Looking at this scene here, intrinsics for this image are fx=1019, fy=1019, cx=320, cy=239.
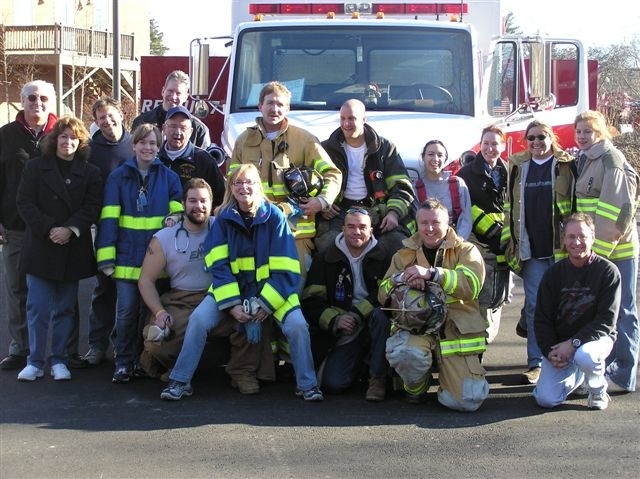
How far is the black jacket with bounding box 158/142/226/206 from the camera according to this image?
7.82 m

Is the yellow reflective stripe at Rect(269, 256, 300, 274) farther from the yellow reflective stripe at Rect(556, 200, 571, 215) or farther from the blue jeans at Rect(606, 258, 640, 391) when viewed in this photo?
the blue jeans at Rect(606, 258, 640, 391)

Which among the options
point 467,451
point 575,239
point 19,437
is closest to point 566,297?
point 575,239

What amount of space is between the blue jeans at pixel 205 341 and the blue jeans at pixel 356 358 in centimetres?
21

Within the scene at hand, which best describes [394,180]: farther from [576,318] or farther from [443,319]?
[576,318]

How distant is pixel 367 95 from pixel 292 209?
2.02 meters

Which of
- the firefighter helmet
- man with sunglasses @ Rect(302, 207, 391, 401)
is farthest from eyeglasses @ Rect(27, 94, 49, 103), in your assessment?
the firefighter helmet

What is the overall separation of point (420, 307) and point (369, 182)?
4.42 ft

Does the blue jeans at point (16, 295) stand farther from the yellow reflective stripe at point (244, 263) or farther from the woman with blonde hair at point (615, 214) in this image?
the woman with blonde hair at point (615, 214)

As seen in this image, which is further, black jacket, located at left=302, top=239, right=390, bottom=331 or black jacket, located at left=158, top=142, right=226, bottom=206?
black jacket, located at left=158, top=142, right=226, bottom=206

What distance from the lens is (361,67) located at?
9062 mm

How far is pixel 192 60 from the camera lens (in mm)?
9961

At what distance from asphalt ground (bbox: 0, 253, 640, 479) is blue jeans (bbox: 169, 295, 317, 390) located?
18 centimetres

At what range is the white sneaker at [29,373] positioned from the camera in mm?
7230

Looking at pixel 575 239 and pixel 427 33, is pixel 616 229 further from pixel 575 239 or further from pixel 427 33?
pixel 427 33
